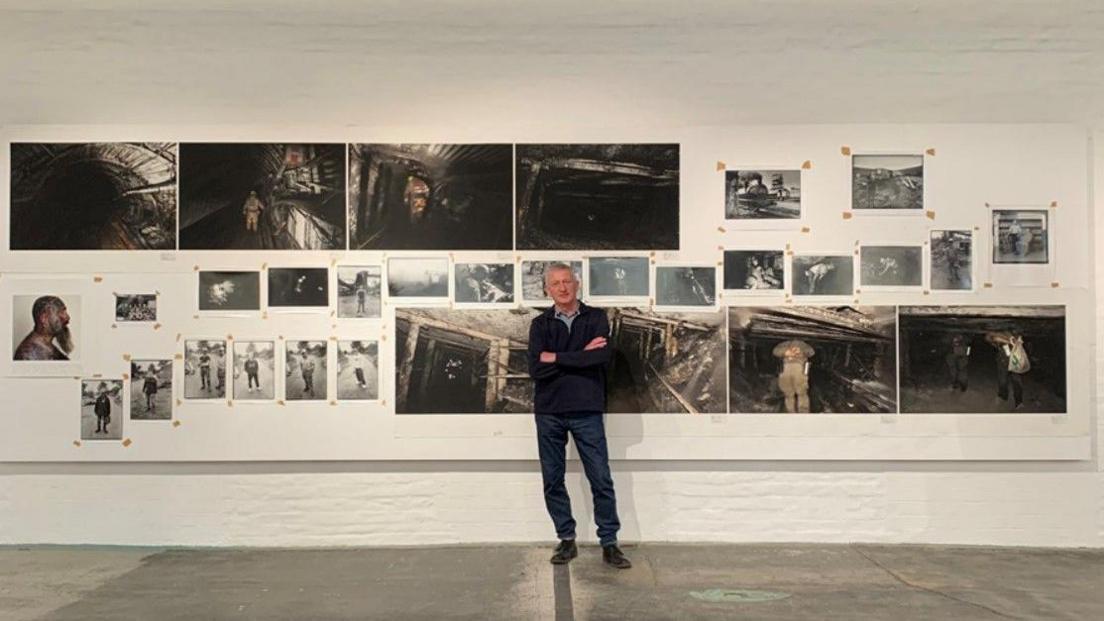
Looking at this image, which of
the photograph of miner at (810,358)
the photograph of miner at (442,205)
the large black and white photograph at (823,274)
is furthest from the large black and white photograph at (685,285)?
the photograph of miner at (442,205)

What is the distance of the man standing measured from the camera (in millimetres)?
5285

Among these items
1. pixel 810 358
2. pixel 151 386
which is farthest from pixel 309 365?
pixel 810 358

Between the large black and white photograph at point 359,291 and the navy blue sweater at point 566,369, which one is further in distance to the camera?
the large black and white photograph at point 359,291

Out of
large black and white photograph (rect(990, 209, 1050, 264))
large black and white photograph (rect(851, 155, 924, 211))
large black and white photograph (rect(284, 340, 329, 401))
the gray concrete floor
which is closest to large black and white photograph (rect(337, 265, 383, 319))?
large black and white photograph (rect(284, 340, 329, 401))

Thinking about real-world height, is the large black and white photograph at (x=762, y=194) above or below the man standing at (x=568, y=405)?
above

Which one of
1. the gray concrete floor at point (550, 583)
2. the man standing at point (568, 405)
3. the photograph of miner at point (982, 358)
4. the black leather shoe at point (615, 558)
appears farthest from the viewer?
the photograph of miner at point (982, 358)

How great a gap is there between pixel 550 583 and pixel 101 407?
3107 mm

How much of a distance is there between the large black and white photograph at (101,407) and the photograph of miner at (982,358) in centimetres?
503

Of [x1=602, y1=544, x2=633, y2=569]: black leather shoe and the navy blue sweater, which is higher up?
the navy blue sweater

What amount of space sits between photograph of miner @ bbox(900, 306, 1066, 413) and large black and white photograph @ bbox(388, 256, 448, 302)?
9.62 feet

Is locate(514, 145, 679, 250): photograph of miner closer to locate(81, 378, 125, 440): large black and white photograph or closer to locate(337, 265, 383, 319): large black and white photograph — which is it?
locate(337, 265, 383, 319): large black and white photograph

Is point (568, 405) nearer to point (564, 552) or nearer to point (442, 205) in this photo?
point (564, 552)

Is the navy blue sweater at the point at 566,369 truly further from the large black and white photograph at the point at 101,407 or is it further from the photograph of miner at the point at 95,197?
the large black and white photograph at the point at 101,407

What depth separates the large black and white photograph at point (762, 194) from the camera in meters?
5.61
